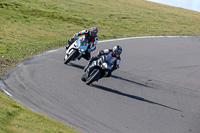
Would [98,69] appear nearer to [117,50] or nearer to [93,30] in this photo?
[117,50]

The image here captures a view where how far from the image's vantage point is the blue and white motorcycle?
44.4 ft

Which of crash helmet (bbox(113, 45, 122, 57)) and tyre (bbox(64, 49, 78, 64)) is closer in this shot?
crash helmet (bbox(113, 45, 122, 57))

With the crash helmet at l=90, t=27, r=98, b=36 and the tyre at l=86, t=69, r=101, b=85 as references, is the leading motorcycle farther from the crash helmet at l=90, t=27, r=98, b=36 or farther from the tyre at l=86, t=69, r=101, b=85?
the crash helmet at l=90, t=27, r=98, b=36

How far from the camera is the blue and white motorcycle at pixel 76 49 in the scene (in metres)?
13.5

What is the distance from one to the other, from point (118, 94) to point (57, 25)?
13.2 metres

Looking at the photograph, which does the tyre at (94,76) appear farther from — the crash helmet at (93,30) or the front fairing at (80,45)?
the crash helmet at (93,30)

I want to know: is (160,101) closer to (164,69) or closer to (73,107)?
(73,107)

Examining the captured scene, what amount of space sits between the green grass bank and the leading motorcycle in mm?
2884

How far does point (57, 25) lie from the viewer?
23375mm

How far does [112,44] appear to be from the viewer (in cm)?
1858

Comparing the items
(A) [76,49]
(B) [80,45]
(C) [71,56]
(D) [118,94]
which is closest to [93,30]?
(B) [80,45]

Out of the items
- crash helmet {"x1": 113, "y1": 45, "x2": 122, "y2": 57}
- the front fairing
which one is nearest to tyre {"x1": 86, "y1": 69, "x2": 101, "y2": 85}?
crash helmet {"x1": 113, "y1": 45, "x2": 122, "y2": 57}

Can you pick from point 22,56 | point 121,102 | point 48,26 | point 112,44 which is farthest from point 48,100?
point 48,26

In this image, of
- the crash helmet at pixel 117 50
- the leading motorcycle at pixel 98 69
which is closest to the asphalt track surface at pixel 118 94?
the leading motorcycle at pixel 98 69
